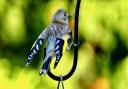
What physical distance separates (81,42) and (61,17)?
0.12m

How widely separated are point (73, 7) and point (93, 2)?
3.0 inches

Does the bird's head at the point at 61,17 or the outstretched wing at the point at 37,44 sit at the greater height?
the bird's head at the point at 61,17

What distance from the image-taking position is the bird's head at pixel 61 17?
228 centimetres

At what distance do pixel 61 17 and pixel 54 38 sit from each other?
74mm

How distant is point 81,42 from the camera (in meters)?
2.34

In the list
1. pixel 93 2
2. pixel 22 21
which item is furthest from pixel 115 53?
pixel 22 21

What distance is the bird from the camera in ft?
7.47

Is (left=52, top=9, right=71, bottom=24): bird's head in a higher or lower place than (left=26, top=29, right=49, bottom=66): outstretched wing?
higher

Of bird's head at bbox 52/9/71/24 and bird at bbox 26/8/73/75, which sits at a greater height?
bird's head at bbox 52/9/71/24

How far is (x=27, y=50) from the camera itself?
2.29 meters

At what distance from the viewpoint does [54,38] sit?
2277mm

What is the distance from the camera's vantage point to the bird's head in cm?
228

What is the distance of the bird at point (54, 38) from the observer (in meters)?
2.28

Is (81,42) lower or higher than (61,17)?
lower
